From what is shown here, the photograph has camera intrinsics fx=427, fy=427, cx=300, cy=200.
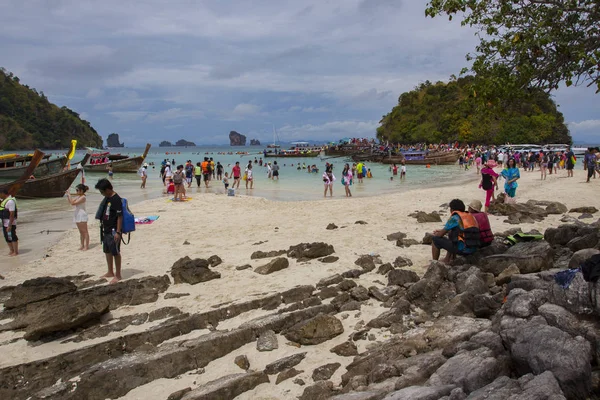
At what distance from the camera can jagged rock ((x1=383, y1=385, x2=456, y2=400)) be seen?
319 cm

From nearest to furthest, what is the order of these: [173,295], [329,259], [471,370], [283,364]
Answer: [471,370]
[283,364]
[173,295]
[329,259]

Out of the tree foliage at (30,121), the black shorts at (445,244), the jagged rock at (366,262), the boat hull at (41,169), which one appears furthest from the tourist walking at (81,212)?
the tree foliage at (30,121)

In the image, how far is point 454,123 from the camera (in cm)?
6600

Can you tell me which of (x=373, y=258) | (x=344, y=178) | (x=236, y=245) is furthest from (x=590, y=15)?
(x=344, y=178)

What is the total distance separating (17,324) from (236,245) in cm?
484

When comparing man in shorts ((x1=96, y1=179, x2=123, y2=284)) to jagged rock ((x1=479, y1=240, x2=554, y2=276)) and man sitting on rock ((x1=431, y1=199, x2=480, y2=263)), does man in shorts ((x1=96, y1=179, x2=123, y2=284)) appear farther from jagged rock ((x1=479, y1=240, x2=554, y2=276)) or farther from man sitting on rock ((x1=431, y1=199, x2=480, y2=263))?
jagged rock ((x1=479, y1=240, x2=554, y2=276))

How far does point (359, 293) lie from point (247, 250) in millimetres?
3840

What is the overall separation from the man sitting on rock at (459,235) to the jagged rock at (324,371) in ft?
10.6

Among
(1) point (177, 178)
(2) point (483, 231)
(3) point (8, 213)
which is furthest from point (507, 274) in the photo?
(1) point (177, 178)

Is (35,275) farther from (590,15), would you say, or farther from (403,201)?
(403,201)

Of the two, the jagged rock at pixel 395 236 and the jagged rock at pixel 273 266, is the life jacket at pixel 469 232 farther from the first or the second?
the jagged rock at pixel 273 266

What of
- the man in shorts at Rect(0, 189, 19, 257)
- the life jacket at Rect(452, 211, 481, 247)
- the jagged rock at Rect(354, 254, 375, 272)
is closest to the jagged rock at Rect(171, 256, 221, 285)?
the jagged rock at Rect(354, 254, 375, 272)

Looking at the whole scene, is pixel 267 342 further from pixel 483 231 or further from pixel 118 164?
pixel 118 164

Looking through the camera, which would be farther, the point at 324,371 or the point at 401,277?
the point at 401,277
